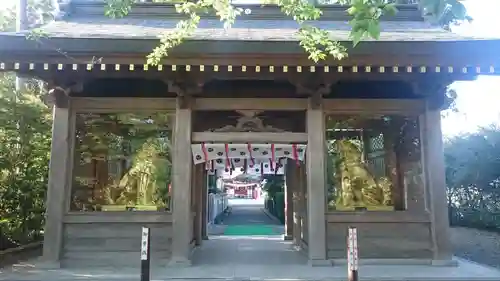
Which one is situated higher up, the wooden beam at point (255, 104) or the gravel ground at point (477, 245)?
the wooden beam at point (255, 104)

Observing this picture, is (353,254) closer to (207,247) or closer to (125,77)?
(125,77)

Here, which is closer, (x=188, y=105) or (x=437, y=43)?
(x=437, y=43)

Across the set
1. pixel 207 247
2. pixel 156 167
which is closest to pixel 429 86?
pixel 156 167

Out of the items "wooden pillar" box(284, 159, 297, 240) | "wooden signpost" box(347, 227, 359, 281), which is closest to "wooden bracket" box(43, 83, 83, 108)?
"wooden signpost" box(347, 227, 359, 281)

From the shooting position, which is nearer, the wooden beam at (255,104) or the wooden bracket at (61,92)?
A: the wooden bracket at (61,92)

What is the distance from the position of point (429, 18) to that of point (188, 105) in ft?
18.6

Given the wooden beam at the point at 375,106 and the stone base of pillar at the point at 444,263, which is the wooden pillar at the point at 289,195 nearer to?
the wooden beam at the point at 375,106

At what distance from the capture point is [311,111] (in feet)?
24.0

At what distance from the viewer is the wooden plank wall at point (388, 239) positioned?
23.6ft

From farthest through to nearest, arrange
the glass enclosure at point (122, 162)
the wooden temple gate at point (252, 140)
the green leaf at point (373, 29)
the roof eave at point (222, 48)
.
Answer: the glass enclosure at point (122, 162), the wooden temple gate at point (252, 140), the roof eave at point (222, 48), the green leaf at point (373, 29)

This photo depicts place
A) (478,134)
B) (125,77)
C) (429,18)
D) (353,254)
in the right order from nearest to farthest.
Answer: (353,254), (125,77), (429,18), (478,134)

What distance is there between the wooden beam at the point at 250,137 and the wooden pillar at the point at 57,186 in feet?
7.44

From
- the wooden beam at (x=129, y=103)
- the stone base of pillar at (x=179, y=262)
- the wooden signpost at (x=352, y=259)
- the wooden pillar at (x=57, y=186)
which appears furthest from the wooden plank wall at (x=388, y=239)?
the wooden pillar at (x=57, y=186)

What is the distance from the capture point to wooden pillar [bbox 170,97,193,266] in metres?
6.96
